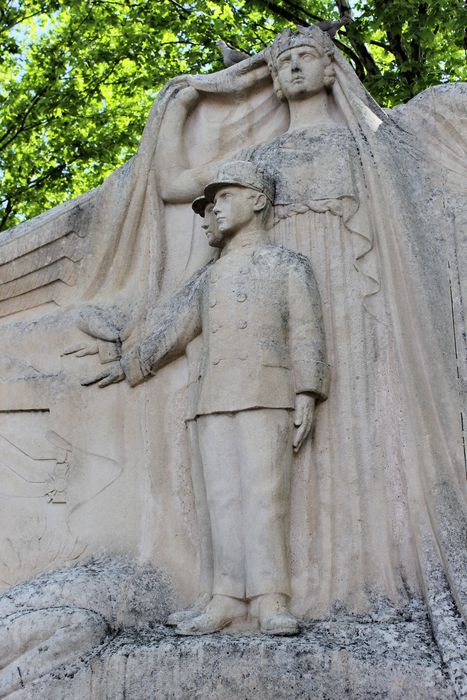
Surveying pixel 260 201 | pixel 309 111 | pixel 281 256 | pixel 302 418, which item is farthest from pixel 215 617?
pixel 309 111

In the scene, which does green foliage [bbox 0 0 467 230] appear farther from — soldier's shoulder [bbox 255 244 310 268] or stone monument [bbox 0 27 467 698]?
soldier's shoulder [bbox 255 244 310 268]

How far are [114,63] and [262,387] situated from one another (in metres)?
8.70

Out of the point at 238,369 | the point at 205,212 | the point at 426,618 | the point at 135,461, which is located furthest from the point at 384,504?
the point at 205,212

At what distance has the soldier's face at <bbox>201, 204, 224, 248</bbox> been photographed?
6234 millimetres

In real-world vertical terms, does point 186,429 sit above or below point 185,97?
below

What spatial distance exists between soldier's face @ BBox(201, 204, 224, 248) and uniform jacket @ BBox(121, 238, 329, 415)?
0.55 feet

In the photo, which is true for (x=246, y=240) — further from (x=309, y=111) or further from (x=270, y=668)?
(x=270, y=668)

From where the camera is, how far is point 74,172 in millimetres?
14453

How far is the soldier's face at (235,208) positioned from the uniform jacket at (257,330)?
16cm

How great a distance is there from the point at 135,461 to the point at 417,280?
80.1 inches

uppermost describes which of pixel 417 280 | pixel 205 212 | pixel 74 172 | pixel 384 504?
pixel 74 172

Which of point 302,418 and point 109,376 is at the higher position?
point 109,376

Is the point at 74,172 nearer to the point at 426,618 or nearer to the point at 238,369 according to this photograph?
the point at 238,369

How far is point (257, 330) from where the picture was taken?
18.8 feet
